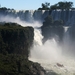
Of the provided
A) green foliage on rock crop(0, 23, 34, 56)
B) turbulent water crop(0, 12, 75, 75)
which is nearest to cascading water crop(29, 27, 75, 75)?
turbulent water crop(0, 12, 75, 75)

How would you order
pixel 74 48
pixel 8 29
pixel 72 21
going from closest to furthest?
pixel 8 29, pixel 74 48, pixel 72 21

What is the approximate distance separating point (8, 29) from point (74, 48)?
13.7 metres

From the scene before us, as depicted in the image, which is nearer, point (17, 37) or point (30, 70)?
point (30, 70)

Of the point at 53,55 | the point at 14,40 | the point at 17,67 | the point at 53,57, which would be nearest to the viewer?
the point at 17,67

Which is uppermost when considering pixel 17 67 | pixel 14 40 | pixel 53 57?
pixel 14 40

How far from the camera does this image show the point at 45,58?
48062mm

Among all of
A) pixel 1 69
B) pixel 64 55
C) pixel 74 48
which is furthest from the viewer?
pixel 74 48

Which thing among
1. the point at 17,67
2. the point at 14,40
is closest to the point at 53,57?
the point at 14,40

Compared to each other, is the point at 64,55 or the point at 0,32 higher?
the point at 0,32

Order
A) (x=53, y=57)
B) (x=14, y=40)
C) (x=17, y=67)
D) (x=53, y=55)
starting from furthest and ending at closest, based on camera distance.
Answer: (x=53, y=55) < (x=53, y=57) < (x=14, y=40) < (x=17, y=67)

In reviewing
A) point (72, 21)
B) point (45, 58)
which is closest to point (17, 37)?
point (45, 58)

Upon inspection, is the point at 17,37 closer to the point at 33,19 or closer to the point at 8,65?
the point at 8,65

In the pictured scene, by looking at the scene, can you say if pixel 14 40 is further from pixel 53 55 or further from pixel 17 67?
pixel 17 67

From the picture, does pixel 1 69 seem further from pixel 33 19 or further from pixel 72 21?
pixel 33 19
